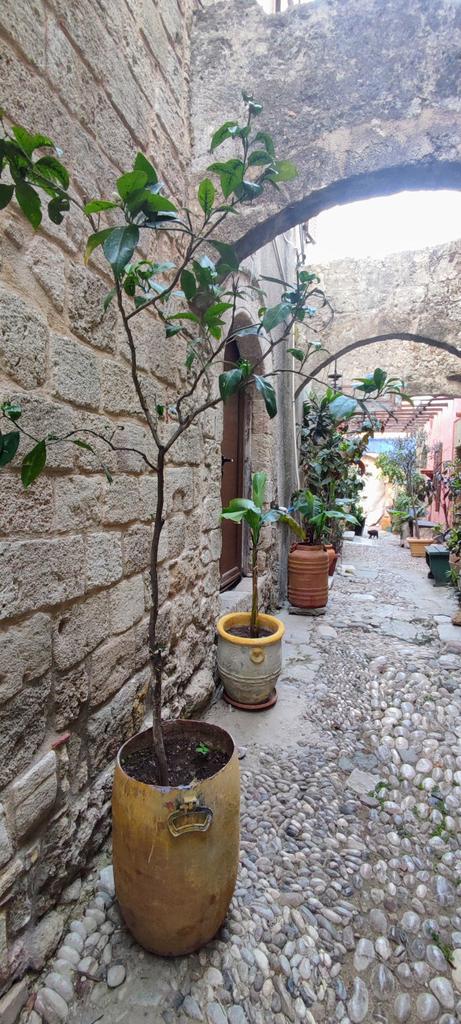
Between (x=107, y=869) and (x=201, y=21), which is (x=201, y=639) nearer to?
(x=107, y=869)

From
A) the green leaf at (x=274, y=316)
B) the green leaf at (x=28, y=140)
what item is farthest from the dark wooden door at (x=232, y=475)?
the green leaf at (x=28, y=140)

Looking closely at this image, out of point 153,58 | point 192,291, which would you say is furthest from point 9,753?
point 153,58

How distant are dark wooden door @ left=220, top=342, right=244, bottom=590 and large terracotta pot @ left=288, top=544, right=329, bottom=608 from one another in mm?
639

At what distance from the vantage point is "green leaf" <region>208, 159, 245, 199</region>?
938mm

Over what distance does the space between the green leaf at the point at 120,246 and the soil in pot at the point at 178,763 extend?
1.12 meters

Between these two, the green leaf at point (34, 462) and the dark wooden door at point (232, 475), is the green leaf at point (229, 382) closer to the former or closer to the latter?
→ the green leaf at point (34, 462)

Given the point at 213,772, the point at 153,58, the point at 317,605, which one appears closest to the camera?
the point at 213,772

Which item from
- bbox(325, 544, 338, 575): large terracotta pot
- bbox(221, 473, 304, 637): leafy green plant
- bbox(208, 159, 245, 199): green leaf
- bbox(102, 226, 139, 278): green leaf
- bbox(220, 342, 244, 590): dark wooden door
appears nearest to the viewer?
bbox(102, 226, 139, 278): green leaf

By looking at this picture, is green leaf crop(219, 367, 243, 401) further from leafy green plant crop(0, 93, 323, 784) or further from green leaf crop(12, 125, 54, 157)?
green leaf crop(12, 125, 54, 157)

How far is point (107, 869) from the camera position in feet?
4.41

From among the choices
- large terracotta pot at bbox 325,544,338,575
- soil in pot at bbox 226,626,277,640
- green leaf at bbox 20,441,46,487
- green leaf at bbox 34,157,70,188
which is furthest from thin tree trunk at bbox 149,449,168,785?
large terracotta pot at bbox 325,544,338,575

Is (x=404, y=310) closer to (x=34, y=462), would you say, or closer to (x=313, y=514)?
(x=313, y=514)

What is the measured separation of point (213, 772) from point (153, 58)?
2.33 meters

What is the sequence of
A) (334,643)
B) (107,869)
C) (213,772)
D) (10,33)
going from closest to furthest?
1. (10,33)
2. (213,772)
3. (107,869)
4. (334,643)
